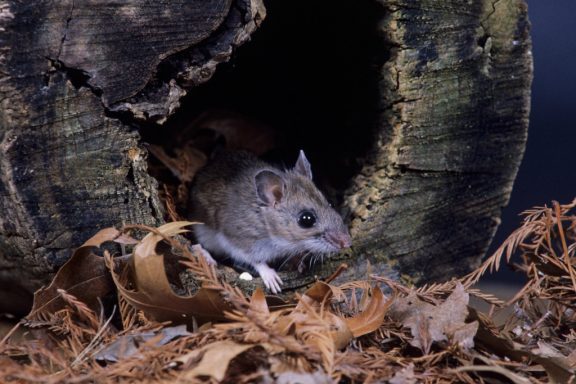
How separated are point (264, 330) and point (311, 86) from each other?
3288 mm

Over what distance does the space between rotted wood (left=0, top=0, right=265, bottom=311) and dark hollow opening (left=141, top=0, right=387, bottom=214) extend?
1.12m

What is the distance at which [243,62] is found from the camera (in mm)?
6180

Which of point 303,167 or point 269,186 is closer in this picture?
point 269,186

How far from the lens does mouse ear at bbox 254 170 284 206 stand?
515 cm

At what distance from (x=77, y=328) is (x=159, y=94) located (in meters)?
1.19

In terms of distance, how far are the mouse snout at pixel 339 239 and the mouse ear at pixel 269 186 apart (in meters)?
0.64

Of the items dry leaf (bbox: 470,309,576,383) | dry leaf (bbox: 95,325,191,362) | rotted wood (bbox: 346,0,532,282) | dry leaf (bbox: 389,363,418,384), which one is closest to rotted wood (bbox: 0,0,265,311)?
dry leaf (bbox: 95,325,191,362)

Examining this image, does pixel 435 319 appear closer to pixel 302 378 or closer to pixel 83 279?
pixel 302 378

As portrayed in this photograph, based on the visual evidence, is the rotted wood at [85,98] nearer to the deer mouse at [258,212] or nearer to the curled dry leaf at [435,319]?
the deer mouse at [258,212]

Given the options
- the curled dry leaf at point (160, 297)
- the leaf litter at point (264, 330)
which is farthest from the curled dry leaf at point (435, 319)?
the curled dry leaf at point (160, 297)

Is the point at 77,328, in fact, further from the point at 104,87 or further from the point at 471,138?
the point at 471,138

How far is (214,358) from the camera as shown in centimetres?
283

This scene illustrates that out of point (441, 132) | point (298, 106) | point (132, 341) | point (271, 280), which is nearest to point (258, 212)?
point (271, 280)

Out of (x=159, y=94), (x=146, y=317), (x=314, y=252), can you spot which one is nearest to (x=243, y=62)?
(x=314, y=252)
